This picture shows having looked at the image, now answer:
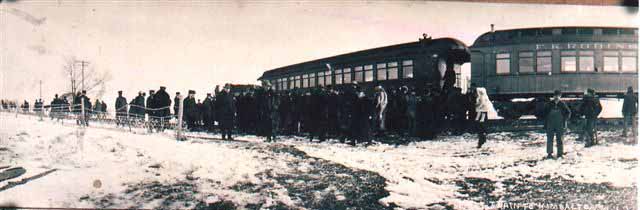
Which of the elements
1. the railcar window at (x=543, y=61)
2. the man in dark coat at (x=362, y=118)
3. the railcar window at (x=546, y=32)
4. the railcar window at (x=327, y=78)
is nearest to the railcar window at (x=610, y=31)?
the railcar window at (x=546, y=32)

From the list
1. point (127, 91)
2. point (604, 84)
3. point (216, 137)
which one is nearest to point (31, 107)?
point (127, 91)

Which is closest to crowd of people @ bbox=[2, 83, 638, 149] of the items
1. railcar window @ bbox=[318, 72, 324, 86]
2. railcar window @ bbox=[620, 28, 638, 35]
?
railcar window @ bbox=[318, 72, 324, 86]

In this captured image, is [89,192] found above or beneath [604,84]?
beneath

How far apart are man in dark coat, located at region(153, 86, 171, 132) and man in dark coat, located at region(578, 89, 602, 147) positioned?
10.0ft

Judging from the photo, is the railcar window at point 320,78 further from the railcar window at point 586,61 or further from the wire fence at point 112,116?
the railcar window at point 586,61

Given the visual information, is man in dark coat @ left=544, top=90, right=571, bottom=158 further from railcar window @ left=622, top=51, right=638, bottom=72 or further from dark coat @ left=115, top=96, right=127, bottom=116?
dark coat @ left=115, top=96, right=127, bottom=116

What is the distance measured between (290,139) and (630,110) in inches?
100

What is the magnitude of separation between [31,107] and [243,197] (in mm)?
1684

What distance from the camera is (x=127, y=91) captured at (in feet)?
8.20

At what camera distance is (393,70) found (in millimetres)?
3205

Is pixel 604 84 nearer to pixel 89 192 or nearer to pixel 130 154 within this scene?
pixel 130 154

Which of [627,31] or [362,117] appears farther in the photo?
[362,117]

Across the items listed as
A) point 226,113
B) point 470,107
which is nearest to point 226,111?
point 226,113

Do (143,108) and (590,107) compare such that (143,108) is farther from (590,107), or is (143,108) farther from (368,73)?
(590,107)
